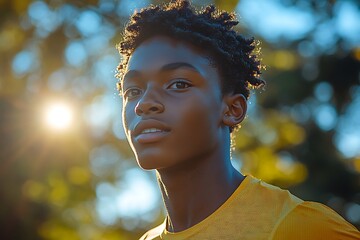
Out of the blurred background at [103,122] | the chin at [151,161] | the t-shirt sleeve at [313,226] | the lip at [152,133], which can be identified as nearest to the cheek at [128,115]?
the lip at [152,133]

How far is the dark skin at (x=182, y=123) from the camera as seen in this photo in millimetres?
4242

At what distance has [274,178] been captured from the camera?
2170 centimetres

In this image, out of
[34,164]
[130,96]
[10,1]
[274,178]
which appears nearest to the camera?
[130,96]

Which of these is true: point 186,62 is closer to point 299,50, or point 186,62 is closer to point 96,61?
point 96,61

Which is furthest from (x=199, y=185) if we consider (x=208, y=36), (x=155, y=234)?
(x=208, y=36)

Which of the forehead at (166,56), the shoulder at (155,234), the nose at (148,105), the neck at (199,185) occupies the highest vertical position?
the forehead at (166,56)

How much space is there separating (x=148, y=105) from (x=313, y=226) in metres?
1.08

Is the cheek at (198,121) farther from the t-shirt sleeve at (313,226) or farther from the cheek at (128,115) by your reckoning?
the t-shirt sleeve at (313,226)

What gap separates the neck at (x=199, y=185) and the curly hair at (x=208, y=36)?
445 millimetres

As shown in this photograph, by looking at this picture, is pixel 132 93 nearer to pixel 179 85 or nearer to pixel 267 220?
pixel 179 85

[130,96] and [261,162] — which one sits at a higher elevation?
[261,162]

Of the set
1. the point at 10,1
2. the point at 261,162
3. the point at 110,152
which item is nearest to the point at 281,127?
the point at 261,162

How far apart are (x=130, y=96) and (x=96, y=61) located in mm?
18472

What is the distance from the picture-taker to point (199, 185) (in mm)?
4391
